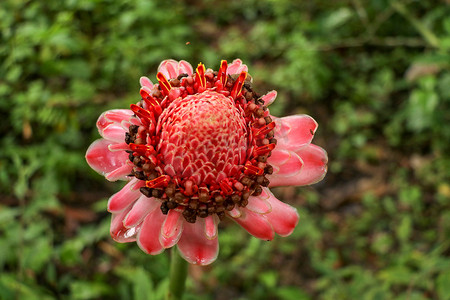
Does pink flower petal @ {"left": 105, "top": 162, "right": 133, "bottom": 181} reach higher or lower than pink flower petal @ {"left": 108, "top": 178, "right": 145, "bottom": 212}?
higher

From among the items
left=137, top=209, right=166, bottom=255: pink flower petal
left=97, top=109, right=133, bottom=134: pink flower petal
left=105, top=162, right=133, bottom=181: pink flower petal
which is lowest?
left=137, top=209, right=166, bottom=255: pink flower petal

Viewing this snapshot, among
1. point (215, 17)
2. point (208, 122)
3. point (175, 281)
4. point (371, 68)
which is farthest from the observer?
point (215, 17)

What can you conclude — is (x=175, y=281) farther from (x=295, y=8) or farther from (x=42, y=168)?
(x=295, y=8)

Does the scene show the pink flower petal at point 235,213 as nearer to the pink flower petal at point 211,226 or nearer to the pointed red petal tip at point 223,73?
the pink flower petal at point 211,226

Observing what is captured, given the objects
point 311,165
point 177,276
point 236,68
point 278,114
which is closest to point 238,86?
point 236,68

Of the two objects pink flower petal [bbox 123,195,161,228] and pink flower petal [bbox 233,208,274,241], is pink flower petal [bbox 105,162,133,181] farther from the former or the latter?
pink flower petal [bbox 233,208,274,241]

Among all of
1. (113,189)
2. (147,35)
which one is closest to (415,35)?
(147,35)

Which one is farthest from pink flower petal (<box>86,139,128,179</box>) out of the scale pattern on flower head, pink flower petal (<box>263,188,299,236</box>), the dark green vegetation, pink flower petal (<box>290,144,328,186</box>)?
the dark green vegetation

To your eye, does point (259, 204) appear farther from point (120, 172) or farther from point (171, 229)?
point (120, 172)
